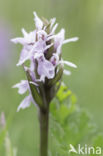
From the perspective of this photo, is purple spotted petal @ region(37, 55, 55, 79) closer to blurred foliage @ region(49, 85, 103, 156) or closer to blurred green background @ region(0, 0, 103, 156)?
blurred foliage @ region(49, 85, 103, 156)

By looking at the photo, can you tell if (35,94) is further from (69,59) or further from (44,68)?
(69,59)

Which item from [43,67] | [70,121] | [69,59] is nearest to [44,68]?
[43,67]

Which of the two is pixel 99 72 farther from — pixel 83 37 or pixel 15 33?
pixel 15 33

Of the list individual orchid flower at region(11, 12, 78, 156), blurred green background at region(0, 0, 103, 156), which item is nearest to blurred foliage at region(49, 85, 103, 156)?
individual orchid flower at region(11, 12, 78, 156)

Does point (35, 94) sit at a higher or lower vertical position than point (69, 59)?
lower

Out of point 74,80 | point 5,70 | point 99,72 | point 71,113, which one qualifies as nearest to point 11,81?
point 5,70

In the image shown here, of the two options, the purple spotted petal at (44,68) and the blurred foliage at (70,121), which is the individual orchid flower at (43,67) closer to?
the purple spotted petal at (44,68)

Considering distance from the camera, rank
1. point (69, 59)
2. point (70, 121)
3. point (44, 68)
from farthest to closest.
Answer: point (69, 59) < point (70, 121) < point (44, 68)

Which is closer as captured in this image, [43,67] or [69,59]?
[43,67]
